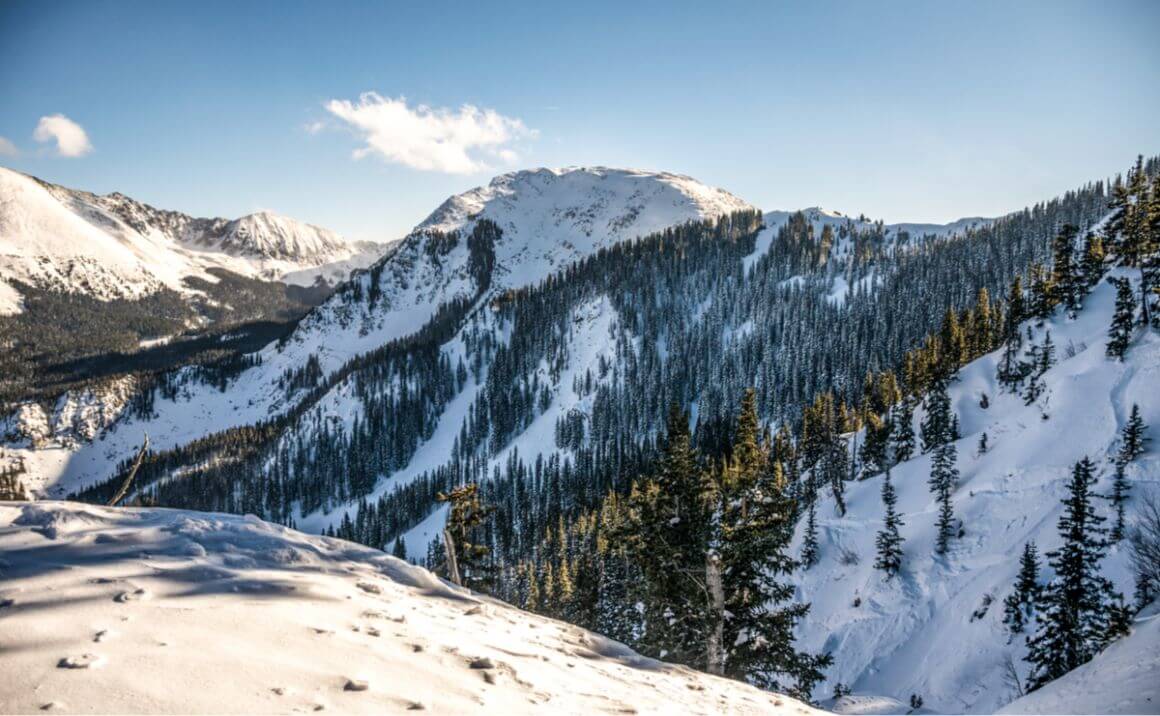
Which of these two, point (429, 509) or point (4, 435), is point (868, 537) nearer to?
point (429, 509)

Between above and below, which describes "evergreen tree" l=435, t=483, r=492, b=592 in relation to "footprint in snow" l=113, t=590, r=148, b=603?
below

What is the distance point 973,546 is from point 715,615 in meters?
41.6

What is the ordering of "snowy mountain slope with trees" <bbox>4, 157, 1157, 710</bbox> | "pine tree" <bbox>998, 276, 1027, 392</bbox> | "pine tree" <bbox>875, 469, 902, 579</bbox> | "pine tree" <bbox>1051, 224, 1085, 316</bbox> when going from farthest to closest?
"pine tree" <bbox>1051, 224, 1085, 316</bbox> < "pine tree" <bbox>998, 276, 1027, 392</bbox> < "pine tree" <bbox>875, 469, 902, 579</bbox> < "snowy mountain slope with trees" <bbox>4, 157, 1157, 710</bbox>

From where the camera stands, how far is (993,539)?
4162 cm

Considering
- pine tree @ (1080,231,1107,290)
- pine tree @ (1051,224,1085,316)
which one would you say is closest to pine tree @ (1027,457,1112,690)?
pine tree @ (1051,224,1085,316)

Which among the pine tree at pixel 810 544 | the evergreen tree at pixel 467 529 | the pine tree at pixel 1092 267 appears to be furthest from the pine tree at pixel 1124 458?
the pine tree at pixel 1092 267

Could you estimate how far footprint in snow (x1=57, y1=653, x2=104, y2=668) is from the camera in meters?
3.81

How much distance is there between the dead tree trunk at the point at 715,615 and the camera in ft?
43.0

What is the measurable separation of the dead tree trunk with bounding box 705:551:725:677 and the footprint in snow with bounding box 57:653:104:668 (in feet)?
39.3

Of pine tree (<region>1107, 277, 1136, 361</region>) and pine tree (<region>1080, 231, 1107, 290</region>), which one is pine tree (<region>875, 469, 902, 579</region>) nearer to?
pine tree (<region>1107, 277, 1136, 361</region>)

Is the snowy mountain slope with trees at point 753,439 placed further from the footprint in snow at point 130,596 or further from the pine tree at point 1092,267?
the footprint in snow at point 130,596

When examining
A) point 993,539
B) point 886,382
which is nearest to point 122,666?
point 993,539

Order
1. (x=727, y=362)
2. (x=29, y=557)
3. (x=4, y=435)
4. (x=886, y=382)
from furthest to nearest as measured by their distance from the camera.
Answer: (x=4, y=435) < (x=727, y=362) < (x=886, y=382) < (x=29, y=557)

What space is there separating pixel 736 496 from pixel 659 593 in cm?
371
